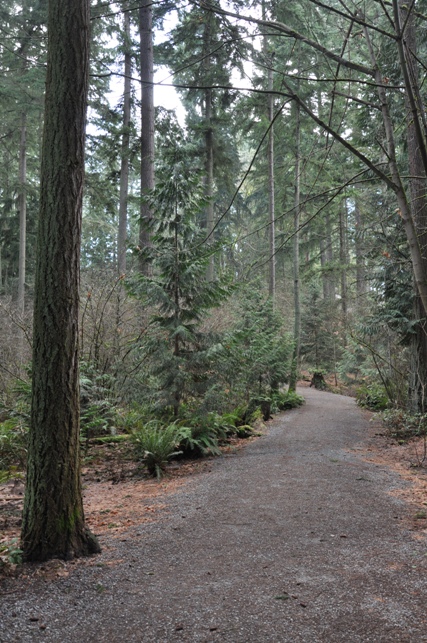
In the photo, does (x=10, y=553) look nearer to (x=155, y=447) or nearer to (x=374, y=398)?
(x=155, y=447)

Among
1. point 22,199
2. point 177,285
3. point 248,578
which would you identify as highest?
point 22,199

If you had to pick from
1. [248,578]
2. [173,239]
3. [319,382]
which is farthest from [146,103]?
[319,382]

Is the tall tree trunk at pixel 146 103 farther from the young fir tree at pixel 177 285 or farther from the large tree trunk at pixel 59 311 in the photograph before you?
the large tree trunk at pixel 59 311

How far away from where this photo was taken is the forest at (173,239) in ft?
10.9

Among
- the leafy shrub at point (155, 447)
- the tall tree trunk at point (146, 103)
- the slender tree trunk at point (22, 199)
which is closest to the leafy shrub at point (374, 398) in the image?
the leafy shrub at point (155, 447)

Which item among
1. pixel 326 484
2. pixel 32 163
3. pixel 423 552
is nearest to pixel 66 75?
pixel 423 552

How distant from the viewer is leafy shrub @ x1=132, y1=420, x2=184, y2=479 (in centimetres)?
627

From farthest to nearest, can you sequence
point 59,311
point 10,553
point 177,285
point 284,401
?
point 284,401 → point 177,285 → point 59,311 → point 10,553

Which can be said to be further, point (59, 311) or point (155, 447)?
point (155, 447)

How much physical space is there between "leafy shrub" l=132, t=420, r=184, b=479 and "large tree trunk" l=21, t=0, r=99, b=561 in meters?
2.79

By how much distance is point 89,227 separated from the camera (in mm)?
22859

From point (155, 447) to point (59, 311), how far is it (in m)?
3.47

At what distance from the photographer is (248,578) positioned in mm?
2986

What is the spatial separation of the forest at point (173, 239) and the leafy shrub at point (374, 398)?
11cm
